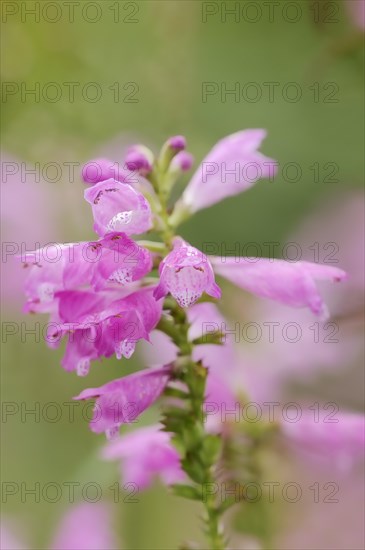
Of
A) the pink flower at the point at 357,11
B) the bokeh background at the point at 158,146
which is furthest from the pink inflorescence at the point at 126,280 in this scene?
the pink flower at the point at 357,11

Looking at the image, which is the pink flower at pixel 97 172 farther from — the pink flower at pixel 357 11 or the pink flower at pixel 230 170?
the pink flower at pixel 357 11

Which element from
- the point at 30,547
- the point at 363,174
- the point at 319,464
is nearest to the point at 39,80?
the point at 363,174

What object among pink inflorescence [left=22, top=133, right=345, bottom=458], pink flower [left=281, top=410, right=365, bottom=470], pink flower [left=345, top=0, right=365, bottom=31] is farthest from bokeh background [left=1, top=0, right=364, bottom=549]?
pink inflorescence [left=22, top=133, right=345, bottom=458]

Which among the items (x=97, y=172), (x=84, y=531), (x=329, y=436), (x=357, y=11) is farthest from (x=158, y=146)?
(x=97, y=172)

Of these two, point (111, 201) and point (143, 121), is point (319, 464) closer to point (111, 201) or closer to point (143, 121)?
point (111, 201)

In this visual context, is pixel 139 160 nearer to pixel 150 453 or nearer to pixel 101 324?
pixel 101 324

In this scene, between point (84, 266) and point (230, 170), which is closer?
point (84, 266)

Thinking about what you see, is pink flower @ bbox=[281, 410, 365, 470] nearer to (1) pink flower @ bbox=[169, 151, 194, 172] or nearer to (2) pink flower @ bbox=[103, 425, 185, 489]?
(2) pink flower @ bbox=[103, 425, 185, 489]
